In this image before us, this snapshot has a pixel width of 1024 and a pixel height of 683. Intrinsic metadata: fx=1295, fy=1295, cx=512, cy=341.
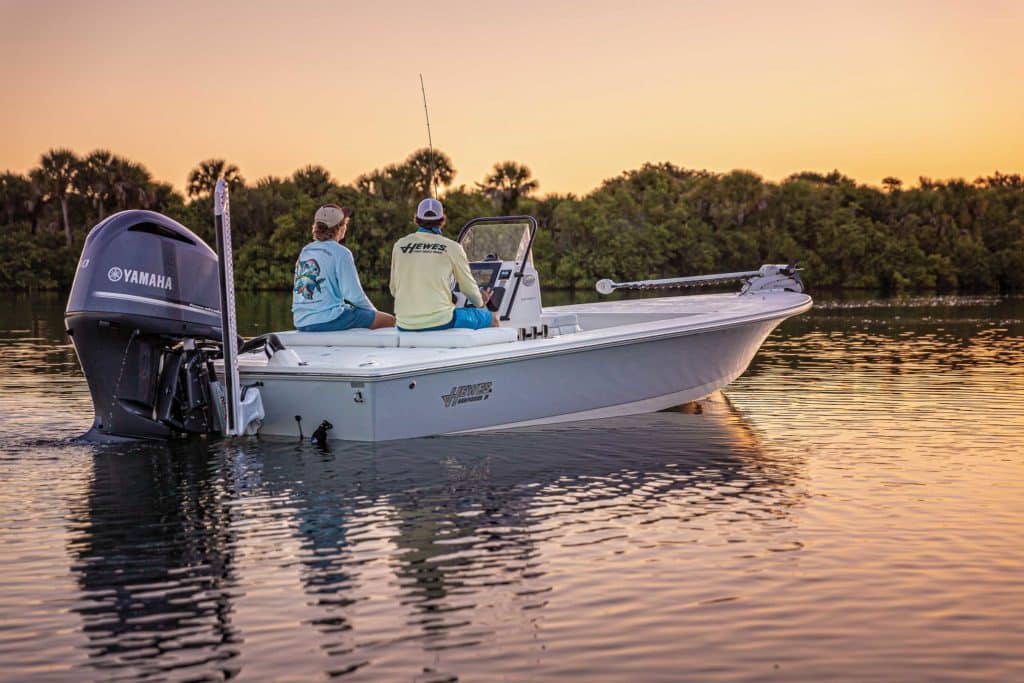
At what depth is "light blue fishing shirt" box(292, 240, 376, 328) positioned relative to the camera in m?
9.47

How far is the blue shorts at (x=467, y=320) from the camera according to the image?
9.53 metres

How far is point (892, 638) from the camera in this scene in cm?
486

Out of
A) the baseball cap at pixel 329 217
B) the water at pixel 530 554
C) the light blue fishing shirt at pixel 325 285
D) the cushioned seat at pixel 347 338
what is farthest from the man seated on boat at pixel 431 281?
the water at pixel 530 554

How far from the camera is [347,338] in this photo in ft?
31.9

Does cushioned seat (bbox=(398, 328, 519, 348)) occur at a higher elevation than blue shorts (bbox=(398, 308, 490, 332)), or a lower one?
lower

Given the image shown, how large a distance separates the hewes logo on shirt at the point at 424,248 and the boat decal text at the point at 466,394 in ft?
3.26

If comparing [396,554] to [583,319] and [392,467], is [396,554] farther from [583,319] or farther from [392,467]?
[583,319]

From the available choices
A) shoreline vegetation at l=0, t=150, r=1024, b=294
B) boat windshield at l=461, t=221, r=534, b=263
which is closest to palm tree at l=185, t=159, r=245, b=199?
shoreline vegetation at l=0, t=150, r=1024, b=294

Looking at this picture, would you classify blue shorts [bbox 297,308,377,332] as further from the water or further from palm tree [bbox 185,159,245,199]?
palm tree [bbox 185,159,245,199]

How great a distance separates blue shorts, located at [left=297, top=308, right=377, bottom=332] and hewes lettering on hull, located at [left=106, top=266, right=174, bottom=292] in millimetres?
1564

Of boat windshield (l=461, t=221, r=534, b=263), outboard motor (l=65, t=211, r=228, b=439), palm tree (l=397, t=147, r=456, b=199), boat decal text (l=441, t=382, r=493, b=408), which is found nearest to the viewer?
outboard motor (l=65, t=211, r=228, b=439)

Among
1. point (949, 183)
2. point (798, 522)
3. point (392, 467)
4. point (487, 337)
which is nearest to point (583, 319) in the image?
point (487, 337)

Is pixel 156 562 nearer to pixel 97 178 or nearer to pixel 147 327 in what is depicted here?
pixel 147 327

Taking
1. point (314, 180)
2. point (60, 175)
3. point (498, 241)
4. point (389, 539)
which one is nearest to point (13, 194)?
point (60, 175)
